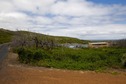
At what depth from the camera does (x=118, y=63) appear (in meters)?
25.8

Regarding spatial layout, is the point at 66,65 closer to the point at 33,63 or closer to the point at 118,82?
the point at 33,63

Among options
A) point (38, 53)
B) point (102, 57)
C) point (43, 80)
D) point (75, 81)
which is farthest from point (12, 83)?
point (102, 57)

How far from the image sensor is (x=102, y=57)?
102 feet

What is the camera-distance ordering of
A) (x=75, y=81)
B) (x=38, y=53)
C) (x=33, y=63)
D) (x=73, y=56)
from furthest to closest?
(x=73, y=56)
(x=38, y=53)
(x=33, y=63)
(x=75, y=81)

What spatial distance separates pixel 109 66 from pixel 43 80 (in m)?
11.1

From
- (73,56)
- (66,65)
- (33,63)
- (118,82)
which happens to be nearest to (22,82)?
(118,82)

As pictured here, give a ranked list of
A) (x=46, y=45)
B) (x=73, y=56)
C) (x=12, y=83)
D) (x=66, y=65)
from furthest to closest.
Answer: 1. (x=46, y=45)
2. (x=73, y=56)
3. (x=66, y=65)
4. (x=12, y=83)

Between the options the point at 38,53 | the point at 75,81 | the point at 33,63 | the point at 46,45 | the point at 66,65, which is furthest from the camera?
the point at 46,45

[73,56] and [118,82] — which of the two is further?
[73,56]

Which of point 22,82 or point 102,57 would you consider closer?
point 22,82

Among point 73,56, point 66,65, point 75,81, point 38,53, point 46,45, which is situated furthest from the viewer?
point 46,45

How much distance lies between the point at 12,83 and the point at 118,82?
22.1ft

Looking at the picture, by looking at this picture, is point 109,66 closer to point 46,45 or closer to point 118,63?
point 118,63

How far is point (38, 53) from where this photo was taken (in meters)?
28.0
